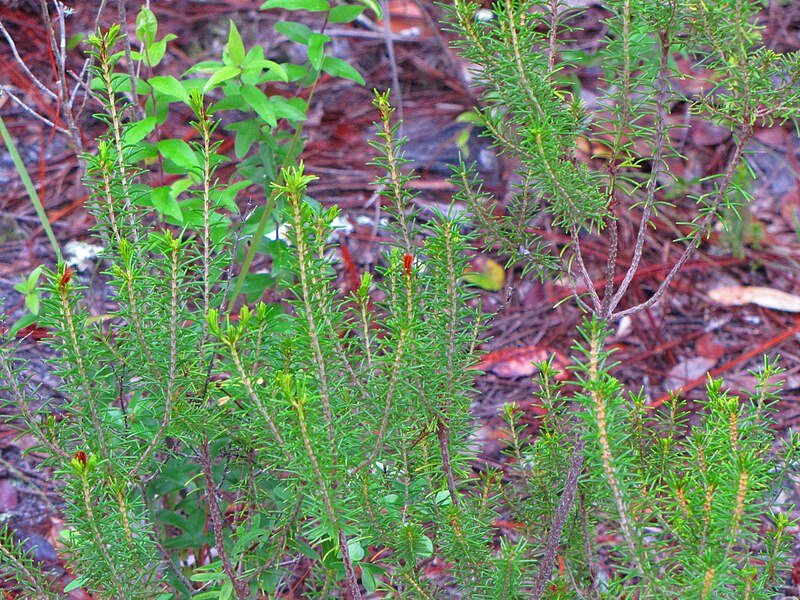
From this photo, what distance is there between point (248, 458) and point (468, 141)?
2610mm

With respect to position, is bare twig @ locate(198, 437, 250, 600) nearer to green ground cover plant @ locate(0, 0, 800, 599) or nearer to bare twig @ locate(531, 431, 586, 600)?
green ground cover plant @ locate(0, 0, 800, 599)

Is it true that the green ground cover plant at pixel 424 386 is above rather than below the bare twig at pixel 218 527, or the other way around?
above

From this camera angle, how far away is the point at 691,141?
401 centimetres

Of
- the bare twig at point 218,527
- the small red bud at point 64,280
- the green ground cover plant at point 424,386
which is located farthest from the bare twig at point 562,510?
the small red bud at point 64,280

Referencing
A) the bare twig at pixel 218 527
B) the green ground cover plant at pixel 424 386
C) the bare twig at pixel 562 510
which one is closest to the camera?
the green ground cover plant at pixel 424 386

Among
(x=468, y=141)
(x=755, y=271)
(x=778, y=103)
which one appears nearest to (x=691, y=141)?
(x=755, y=271)

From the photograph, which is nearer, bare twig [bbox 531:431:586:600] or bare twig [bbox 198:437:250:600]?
bare twig [bbox 531:431:586:600]

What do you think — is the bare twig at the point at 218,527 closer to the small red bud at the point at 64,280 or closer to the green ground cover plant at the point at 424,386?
the green ground cover plant at the point at 424,386

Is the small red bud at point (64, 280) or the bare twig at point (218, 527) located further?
the bare twig at point (218, 527)

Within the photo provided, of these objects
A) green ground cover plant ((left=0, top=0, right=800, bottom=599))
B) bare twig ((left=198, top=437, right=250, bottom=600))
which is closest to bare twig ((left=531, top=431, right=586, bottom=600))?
green ground cover plant ((left=0, top=0, right=800, bottom=599))

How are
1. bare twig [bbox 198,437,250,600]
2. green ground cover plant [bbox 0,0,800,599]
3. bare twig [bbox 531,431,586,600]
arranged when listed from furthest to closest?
bare twig [bbox 198,437,250,600] → bare twig [bbox 531,431,586,600] → green ground cover plant [bbox 0,0,800,599]

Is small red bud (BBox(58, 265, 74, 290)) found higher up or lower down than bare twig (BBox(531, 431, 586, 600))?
higher up

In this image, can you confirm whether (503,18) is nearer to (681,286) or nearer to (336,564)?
(336,564)

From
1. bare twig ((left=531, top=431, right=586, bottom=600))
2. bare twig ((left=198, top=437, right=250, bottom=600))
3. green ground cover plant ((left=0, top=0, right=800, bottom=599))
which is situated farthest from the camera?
bare twig ((left=198, top=437, right=250, bottom=600))
